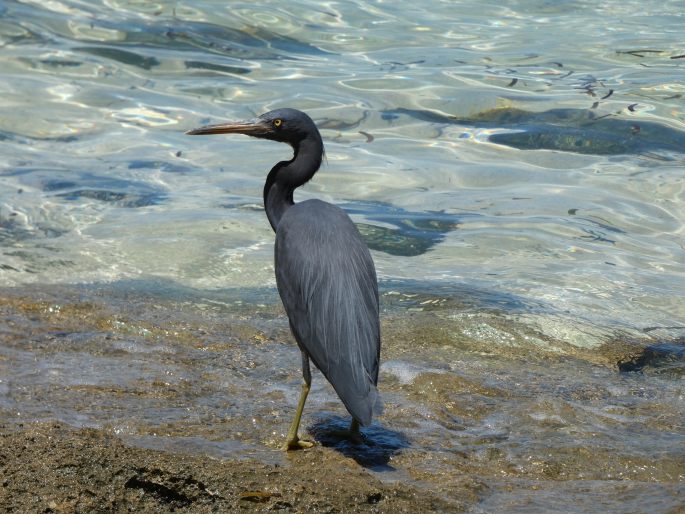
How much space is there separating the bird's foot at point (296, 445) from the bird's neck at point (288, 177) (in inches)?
50.2

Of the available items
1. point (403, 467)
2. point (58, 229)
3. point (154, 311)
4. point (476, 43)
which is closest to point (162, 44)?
point (476, 43)

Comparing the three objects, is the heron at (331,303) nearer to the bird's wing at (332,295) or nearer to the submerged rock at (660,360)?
the bird's wing at (332,295)

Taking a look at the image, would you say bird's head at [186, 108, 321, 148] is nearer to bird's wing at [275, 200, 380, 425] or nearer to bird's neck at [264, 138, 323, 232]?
bird's neck at [264, 138, 323, 232]

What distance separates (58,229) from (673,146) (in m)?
6.21

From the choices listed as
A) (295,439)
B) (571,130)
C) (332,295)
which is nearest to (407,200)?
(571,130)

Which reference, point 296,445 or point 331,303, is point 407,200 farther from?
point 296,445

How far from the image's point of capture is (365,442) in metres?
4.01

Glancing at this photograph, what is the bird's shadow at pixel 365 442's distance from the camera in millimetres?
3836

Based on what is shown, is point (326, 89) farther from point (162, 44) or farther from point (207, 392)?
point (207, 392)

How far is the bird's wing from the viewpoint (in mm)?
3857

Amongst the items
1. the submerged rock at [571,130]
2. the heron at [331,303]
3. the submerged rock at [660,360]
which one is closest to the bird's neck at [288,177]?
the heron at [331,303]

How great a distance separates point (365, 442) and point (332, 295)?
0.60 m

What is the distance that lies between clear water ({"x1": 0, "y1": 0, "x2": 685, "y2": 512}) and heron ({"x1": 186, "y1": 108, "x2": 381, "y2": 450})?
331 mm

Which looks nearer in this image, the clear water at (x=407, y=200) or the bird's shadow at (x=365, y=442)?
the bird's shadow at (x=365, y=442)
